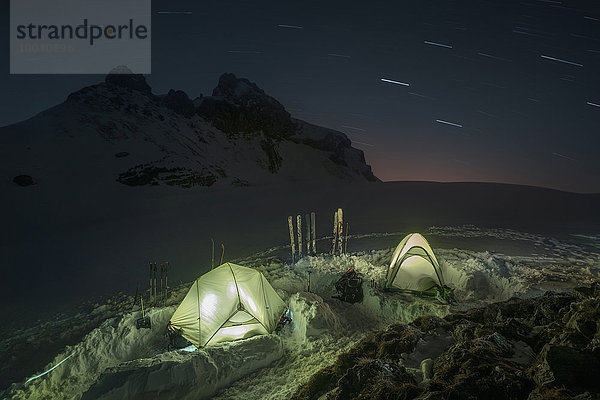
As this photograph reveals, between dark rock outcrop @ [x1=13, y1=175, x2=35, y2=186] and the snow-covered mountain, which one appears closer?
dark rock outcrop @ [x1=13, y1=175, x2=35, y2=186]

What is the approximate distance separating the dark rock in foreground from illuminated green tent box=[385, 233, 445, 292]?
4898 mm

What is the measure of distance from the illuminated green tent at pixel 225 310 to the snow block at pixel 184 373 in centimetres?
79

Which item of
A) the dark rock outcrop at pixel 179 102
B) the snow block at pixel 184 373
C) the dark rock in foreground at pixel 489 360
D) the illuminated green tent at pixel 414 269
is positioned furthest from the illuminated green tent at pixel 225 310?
the dark rock outcrop at pixel 179 102

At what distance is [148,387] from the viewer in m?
5.41

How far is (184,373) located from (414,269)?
26.6 ft

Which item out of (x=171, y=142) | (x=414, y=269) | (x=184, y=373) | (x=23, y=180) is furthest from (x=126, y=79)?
(x=184, y=373)

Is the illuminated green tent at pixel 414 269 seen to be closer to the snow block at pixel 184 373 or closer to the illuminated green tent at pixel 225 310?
the illuminated green tent at pixel 225 310

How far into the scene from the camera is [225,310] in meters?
7.88

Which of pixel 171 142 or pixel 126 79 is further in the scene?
pixel 126 79

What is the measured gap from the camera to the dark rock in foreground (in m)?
2.83

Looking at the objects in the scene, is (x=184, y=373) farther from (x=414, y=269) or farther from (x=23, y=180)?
Result: (x=23, y=180)

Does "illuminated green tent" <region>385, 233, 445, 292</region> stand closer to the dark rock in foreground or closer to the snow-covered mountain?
the dark rock in foreground

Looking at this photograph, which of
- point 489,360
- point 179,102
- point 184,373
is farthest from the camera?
point 179,102

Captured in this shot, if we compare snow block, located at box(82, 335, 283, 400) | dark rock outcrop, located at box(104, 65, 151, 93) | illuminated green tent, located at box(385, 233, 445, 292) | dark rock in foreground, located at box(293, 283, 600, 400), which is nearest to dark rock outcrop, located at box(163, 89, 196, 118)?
dark rock outcrop, located at box(104, 65, 151, 93)
